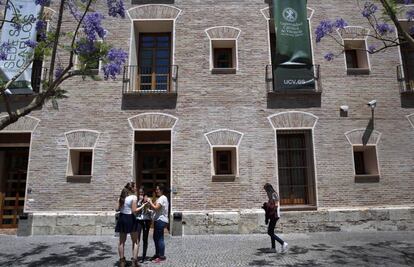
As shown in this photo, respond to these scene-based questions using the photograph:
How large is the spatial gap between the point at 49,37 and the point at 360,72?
33.9 ft

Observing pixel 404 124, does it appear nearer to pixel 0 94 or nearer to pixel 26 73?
pixel 0 94

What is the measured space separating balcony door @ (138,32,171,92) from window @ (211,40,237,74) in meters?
1.78

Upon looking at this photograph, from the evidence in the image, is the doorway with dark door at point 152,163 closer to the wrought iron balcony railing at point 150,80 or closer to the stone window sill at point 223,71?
the wrought iron balcony railing at point 150,80

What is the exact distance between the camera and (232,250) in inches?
349

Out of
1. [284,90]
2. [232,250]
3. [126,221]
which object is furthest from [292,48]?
[126,221]

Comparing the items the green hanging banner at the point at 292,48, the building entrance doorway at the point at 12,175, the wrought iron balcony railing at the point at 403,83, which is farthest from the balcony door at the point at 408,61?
the building entrance doorway at the point at 12,175

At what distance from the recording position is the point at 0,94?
8.05 m

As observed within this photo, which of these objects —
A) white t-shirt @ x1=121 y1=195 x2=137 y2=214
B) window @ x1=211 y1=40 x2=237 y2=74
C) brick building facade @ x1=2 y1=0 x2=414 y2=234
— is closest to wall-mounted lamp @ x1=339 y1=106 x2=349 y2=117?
brick building facade @ x1=2 y1=0 x2=414 y2=234

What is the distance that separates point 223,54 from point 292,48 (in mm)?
2580

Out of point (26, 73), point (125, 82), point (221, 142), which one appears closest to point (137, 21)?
point (125, 82)

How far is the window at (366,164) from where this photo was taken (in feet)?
38.7

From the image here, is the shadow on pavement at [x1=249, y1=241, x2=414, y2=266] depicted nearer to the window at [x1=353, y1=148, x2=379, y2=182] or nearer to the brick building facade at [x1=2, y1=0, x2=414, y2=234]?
the brick building facade at [x1=2, y1=0, x2=414, y2=234]

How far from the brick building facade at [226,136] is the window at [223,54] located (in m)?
0.07

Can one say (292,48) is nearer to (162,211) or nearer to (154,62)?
(154,62)
